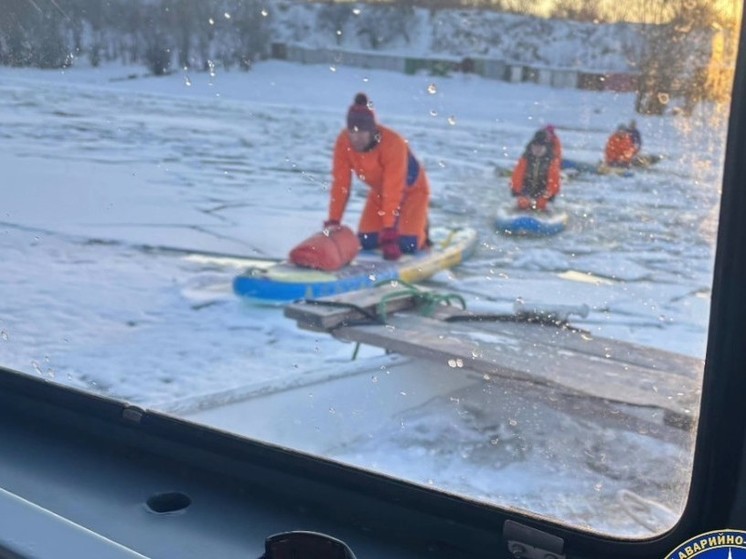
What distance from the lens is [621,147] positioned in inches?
61.4

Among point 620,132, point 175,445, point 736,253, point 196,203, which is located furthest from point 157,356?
point 196,203

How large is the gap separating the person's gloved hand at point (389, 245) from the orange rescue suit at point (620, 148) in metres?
1.57

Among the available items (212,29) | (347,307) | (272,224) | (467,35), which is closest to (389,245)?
(347,307)

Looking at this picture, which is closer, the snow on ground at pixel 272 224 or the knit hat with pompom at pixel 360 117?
the snow on ground at pixel 272 224

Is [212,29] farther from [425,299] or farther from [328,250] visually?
[328,250]

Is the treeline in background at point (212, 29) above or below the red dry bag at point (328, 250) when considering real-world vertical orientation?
above

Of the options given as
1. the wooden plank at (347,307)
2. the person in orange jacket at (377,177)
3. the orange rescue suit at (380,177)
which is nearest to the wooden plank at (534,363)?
the wooden plank at (347,307)

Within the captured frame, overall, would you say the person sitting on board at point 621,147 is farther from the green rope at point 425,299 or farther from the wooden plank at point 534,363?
the green rope at point 425,299

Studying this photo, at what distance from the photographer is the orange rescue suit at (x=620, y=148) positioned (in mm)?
1460

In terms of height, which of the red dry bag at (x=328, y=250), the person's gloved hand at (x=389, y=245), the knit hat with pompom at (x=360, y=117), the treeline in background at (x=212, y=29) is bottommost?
the red dry bag at (x=328, y=250)

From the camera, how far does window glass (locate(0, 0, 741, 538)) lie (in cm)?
114

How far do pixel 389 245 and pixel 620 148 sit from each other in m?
1.76

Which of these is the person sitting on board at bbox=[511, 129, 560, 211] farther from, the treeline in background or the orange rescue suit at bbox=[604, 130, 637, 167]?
the treeline in background

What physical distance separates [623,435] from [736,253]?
1.75ft
